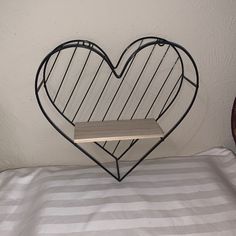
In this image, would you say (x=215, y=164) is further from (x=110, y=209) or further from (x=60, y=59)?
(x=60, y=59)

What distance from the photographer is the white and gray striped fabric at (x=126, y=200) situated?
2.64ft

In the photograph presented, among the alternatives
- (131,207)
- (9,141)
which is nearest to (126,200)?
(131,207)

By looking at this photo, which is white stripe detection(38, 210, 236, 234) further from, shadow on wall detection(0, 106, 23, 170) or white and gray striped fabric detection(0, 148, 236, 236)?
shadow on wall detection(0, 106, 23, 170)

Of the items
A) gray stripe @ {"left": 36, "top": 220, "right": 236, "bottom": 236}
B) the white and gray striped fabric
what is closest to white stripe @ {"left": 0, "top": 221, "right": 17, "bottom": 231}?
the white and gray striped fabric

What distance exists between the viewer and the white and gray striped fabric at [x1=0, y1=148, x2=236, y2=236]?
0.81 meters

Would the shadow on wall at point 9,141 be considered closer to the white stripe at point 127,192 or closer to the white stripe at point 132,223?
the white stripe at point 127,192

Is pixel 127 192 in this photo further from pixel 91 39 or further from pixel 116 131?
pixel 91 39

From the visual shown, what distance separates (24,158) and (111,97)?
1.38 ft

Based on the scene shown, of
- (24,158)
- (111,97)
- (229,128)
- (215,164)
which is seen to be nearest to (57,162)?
(24,158)

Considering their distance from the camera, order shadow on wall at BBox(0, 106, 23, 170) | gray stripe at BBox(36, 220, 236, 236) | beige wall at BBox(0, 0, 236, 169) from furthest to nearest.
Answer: shadow on wall at BBox(0, 106, 23, 170) → beige wall at BBox(0, 0, 236, 169) → gray stripe at BBox(36, 220, 236, 236)

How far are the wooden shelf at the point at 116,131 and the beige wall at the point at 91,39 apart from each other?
0.70 feet

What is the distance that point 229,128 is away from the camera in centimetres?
118

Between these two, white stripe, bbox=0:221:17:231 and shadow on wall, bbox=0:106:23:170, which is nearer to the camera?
white stripe, bbox=0:221:17:231

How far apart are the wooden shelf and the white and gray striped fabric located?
Result: 193 millimetres
